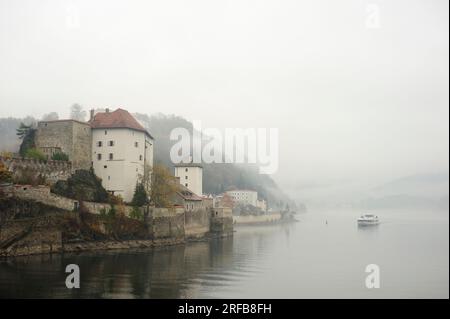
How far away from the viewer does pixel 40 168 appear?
1673 inches

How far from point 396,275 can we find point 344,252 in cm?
1915

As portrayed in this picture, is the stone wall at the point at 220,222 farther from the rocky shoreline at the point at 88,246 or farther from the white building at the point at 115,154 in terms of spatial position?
the white building at the point at 115,154

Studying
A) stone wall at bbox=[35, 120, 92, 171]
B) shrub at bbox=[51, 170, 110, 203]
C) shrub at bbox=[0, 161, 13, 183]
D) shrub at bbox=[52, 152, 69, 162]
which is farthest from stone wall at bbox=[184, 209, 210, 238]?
shrub at bbox=[0, 161, 13, 183]

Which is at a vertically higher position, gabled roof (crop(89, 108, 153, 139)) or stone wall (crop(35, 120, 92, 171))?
gabled roof (crop(89, 108, 153, 139))

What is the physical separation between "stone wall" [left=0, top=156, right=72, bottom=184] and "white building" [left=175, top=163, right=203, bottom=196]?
3068 centimetres

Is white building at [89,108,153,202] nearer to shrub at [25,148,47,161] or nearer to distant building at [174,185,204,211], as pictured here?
shrub at [25,148,47,161]

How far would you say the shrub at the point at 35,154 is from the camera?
43.8 m

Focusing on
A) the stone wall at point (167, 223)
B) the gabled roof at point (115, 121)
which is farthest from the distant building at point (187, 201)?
the gabled roof at point (115, 121)

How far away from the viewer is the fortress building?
47469 mm

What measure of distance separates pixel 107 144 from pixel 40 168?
932 centimetres

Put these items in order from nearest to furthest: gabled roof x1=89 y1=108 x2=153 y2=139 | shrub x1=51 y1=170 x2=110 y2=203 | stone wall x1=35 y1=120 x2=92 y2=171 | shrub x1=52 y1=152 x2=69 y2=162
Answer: shrub x1=51 y1=170 x2=110 y2=203
shrub x1=52 y1=152 x2=69 y2=162
stone wall x1=35 y1=120 x2=92 y2=171
gabled roof x1=89 y1=108 x2=153 y2=139

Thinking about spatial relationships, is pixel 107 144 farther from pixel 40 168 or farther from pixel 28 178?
pixel 28 178

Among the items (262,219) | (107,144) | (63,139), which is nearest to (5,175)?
(63,139)
